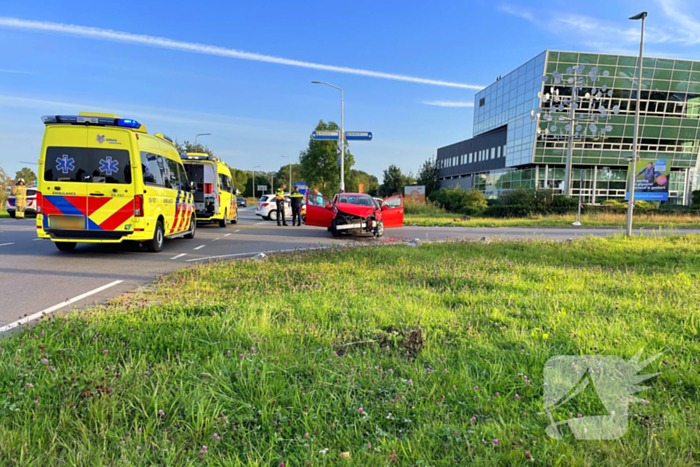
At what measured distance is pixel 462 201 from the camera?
3666cm

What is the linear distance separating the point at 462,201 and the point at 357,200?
2363 centimetres

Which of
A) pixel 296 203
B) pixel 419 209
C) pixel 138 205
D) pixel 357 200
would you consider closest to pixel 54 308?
pixel 138 205

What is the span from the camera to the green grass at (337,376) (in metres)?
2.13

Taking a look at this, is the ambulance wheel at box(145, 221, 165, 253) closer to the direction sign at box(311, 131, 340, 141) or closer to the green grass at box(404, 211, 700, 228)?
the green grass at box(404, 211, 700, 228)

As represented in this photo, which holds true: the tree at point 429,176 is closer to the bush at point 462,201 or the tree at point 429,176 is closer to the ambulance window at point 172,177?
the bush at point 462,201

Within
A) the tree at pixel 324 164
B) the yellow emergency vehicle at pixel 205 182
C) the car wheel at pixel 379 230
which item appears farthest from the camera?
the tree at pixel 324 164

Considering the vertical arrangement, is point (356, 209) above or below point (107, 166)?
below

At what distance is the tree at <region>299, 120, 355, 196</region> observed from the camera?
49375 millimetres

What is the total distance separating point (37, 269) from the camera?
7316 millimetres

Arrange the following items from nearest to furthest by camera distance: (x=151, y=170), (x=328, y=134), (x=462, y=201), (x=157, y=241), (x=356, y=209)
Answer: (x=151, y=170)
(x=157, y=241)
(x=356, y=209)
(x=328, y=134)
(x=462, y=201)

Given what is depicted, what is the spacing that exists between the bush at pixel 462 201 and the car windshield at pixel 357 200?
2047 cm

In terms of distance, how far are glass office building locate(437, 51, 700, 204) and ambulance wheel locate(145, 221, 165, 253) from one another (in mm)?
38554

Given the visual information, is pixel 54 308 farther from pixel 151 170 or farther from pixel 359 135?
pixel 359 135

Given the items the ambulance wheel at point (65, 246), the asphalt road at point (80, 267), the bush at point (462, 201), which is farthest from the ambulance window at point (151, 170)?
the bush at point (462, 201)
